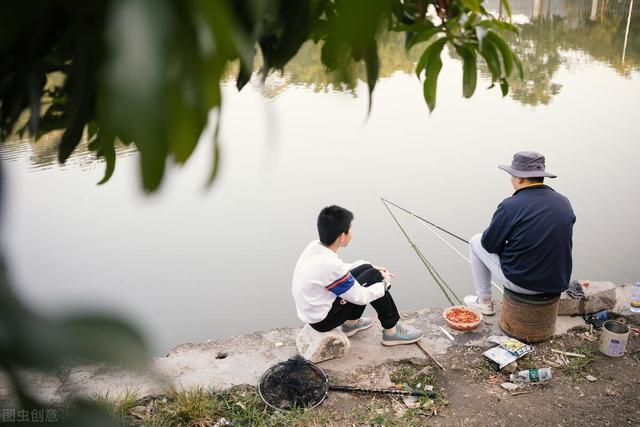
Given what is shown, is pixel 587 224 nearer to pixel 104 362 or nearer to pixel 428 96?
pixel 428 96

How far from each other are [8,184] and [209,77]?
0.16 meters

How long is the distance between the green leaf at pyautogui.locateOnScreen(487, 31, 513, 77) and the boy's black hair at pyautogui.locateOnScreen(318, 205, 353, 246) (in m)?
2.05

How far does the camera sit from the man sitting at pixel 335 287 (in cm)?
293

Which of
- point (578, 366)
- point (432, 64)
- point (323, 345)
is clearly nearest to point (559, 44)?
point (578, 366)

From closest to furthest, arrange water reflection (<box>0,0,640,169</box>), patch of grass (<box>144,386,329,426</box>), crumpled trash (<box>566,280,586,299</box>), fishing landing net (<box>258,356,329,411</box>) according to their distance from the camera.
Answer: patch of grass (<box>144,386,329,426</box>) < fishing landing net (<box>258,356,329,411</box>) < crumpled trash (<box>566,280,586,299</box>) < water reflection (<box>0,0,640,169</box>)

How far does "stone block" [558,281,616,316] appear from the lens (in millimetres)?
3568

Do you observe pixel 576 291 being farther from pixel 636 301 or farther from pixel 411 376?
pixel 411 376

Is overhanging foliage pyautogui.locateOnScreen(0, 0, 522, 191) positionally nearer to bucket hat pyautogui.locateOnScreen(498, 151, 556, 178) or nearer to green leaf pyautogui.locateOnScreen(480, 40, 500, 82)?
green leaf pyautogui.locateOnScreen(480, 40, 500, 82)

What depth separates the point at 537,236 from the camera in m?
3.07

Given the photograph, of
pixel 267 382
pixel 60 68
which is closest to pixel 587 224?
pixel 267 382

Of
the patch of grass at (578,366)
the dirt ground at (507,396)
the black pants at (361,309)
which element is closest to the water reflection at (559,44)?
the black pants at (361,309)

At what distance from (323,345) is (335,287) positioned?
1.43ft

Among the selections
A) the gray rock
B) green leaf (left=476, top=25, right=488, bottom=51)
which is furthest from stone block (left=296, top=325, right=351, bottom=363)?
green leaf (left=476, top=25, right=488, bottom=51)

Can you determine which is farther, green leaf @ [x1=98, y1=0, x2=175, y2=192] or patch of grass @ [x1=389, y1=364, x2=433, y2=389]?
patch of grass @ [x1=389, y1=364, x2=433, y2=389]
